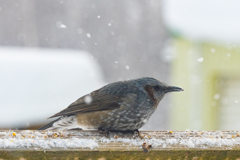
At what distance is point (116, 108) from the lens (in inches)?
117

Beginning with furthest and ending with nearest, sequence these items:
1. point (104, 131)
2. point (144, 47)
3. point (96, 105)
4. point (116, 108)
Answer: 1. point (144, 47)
2. point (96, 105)
3. point (116, 108)
4. point (104, 131)

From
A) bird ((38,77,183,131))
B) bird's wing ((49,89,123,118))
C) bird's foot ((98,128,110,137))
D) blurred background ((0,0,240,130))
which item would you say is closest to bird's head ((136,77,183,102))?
bird ((38,77,183,131))

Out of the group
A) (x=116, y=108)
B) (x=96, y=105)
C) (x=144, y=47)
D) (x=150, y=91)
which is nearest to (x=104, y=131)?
(x=116, y=108)

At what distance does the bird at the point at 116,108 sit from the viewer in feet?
9.47

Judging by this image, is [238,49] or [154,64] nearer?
[238,49]

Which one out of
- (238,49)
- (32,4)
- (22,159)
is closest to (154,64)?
(238,49)

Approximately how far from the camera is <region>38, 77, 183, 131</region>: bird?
9.47ft

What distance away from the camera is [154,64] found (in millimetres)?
9961

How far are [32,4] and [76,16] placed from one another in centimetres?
119

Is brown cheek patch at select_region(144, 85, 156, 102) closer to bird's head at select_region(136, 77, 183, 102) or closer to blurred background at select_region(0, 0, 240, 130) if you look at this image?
bird's head at select_region(136, 77, 183, 102)

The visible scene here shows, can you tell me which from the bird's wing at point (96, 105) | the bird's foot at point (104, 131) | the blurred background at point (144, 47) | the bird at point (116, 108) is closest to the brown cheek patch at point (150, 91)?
the bird at point (116, 108)

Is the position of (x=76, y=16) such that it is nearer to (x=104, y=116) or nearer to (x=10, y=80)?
(x=10, y=80)

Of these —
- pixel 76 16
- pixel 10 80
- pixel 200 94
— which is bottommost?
pixel 200 94

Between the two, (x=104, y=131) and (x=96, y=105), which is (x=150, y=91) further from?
(x=104, y=131)
